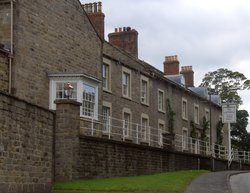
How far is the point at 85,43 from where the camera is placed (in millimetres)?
30234

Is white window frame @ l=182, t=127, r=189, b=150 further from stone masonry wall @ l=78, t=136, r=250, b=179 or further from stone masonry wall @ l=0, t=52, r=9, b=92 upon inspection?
stone masonry wall @ l=0, t=52, r=9, b=92

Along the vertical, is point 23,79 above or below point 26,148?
above

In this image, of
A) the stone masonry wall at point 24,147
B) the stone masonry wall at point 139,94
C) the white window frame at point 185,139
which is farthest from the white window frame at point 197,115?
the stone masonry wall at point 24,147

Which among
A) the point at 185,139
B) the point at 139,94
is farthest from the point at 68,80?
the point at 185,139

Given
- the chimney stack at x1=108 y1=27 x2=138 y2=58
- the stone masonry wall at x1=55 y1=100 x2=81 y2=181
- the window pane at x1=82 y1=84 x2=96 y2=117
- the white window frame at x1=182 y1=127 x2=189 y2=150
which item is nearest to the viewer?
the stone masonry wall at x1=55 y1=100 x2=81 y2=181

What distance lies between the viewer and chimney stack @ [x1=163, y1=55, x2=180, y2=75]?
51759 mm

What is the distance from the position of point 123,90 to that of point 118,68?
5.71 feet

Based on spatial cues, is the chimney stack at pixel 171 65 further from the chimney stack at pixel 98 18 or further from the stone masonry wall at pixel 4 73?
the stone masonry wall at pixel 4 73

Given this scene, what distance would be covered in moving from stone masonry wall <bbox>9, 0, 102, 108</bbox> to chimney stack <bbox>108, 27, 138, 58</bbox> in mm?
9208

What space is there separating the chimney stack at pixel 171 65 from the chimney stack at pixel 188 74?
192 inches

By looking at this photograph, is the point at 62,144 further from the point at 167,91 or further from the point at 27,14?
the point at 167,91

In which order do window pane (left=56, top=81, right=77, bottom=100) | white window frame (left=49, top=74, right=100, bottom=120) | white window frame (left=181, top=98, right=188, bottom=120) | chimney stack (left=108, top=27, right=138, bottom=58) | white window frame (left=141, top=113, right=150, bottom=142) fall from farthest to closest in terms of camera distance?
white window frame (left=181, top=98, right=188, bottom=120)
chimney stack (left=108, top=27, right=138, bottom=58)
white window frame (left=141, top=113, right=150, bottom=142)
window pane (left=56, top=81, right=77, bottom=100)
white window frame (left=49, top=74, right=100, bottom=120)

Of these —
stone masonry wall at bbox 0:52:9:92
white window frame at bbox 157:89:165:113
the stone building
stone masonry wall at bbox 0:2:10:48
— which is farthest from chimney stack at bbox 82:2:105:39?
stone masonry wall at bbox 0:52:9:92

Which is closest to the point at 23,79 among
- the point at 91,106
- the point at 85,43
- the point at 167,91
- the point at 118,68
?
the point at 91,106
